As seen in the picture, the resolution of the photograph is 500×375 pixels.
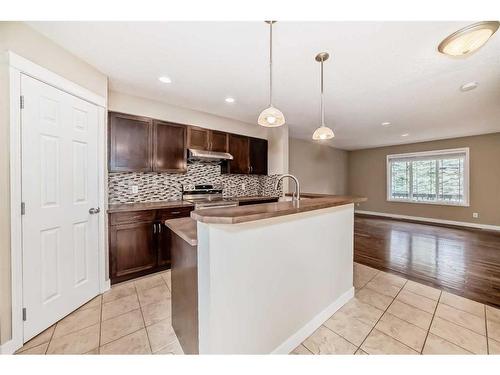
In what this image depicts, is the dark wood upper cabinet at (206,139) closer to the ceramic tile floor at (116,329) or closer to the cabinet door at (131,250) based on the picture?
the cabinet door at (131,250)

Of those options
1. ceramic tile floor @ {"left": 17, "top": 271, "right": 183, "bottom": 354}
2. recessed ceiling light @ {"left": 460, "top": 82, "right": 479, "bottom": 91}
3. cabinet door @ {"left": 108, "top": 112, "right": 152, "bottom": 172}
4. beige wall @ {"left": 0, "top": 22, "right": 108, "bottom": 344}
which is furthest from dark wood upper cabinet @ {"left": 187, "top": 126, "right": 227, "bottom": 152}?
recessed ceiling light @ {"left": 460, "top": 82, "right": 479, "bottom": 91}

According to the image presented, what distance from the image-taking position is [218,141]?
3695 mm

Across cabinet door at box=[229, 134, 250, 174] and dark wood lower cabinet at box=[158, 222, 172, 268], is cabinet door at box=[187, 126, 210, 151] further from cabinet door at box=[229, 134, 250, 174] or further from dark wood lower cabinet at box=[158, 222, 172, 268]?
dark wood lower cabinet at box=[158, 222, 172, 268]

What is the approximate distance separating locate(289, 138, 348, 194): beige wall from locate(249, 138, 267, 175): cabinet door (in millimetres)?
1408

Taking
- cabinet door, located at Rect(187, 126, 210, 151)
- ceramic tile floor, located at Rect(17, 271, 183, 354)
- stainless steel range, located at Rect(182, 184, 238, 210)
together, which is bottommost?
ceramic tile floor, located at Rect(17, 271, 183, 354)

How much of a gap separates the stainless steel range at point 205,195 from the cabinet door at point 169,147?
1.48 feet

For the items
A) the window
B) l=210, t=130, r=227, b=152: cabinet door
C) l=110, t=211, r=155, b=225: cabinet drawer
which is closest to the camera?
l=110, t=211, r=155, b=225: cabinet drawer

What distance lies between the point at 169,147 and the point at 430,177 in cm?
728

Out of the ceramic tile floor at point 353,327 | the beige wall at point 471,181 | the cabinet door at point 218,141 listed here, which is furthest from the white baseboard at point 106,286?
the beige wall at point 471,181

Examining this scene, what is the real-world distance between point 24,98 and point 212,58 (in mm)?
1571

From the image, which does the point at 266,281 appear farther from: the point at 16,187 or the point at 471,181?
the point at 471,181

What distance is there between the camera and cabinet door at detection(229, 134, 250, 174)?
12.7 feet
